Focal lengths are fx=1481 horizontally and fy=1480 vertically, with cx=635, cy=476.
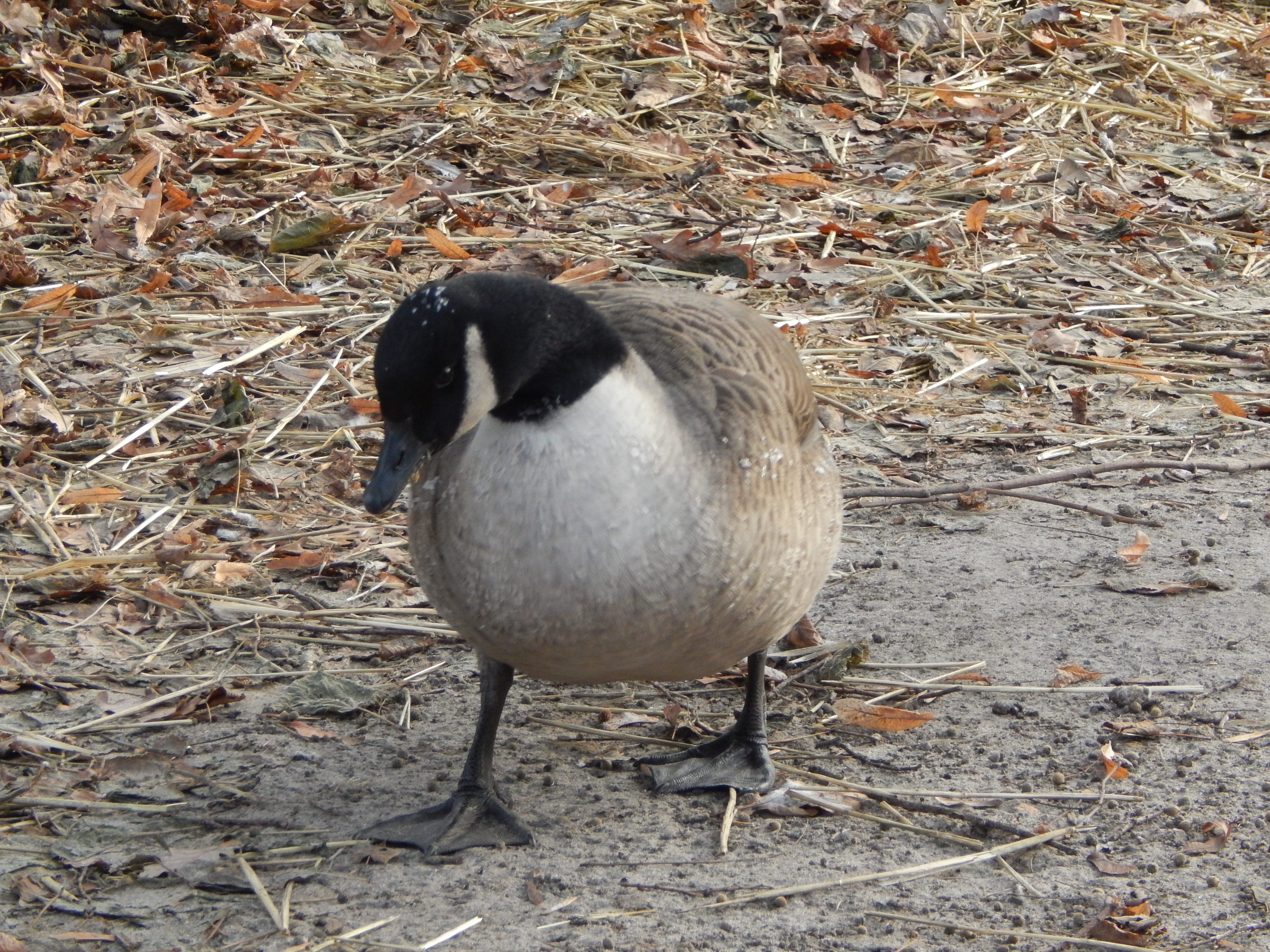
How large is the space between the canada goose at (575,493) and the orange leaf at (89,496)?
1967 mm

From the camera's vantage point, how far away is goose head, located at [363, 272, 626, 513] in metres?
2.88

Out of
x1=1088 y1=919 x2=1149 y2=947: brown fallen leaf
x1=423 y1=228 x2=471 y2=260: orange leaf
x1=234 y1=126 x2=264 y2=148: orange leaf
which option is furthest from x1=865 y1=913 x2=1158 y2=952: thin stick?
x1=234 y1=126 x2=264 y2=148: orange leaf

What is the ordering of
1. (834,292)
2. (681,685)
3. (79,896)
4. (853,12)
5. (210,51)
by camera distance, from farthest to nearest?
(853,12)
(210,51)
(834,292)
(681,685)
(79,896)

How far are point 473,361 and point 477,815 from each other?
3.81ft

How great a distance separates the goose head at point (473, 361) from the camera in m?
2.88

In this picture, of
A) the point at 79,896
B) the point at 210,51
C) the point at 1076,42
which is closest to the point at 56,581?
the point at 79,896

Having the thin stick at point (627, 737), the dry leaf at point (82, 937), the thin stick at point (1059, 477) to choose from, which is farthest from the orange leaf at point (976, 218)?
the dry leaf at point (82, 937)

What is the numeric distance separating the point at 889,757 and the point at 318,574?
1.92m

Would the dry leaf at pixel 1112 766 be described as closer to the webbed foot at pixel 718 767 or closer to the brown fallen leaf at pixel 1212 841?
the brown fallen leaf at pixel 1212 841

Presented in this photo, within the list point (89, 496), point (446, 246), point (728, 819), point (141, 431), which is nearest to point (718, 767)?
point (728, 819)

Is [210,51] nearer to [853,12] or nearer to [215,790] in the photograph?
[853,12]

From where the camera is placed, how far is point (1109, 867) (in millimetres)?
3260

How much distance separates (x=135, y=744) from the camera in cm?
378

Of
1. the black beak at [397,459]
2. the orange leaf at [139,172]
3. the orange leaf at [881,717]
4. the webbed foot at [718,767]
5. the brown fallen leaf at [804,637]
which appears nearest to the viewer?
the black beak at [397,459]
